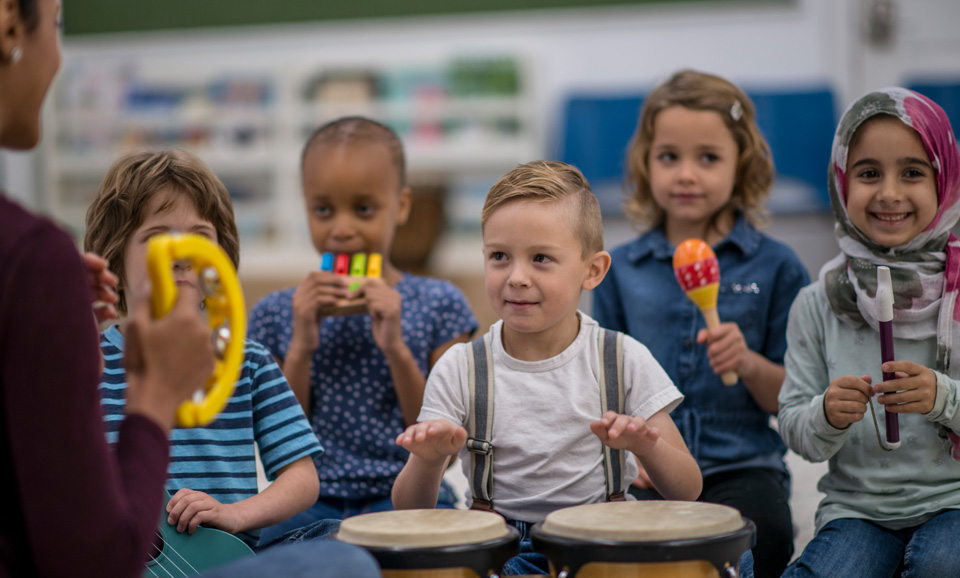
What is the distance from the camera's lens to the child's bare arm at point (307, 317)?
1.89 metres

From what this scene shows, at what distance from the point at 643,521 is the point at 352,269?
0.97 m

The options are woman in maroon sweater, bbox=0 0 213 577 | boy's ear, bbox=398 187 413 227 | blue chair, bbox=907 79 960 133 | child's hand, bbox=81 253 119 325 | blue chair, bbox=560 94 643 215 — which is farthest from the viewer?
blue chair, bbox=560 94 643 215

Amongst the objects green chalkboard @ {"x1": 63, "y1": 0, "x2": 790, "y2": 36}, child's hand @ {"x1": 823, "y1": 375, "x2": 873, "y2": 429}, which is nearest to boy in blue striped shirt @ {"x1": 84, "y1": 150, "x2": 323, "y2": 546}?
child's hand @ {"x1": 823, "y1": 375, "x2": 873, "y2": 429}

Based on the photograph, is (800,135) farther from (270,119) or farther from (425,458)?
(425,458)

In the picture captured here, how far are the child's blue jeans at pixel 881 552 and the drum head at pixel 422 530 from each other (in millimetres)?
485

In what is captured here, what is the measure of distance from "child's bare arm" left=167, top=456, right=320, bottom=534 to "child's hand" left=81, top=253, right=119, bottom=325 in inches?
13.2

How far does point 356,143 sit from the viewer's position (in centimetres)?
204

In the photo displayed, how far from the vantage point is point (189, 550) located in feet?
4.38

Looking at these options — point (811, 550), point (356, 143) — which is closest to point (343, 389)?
point (356, 143)

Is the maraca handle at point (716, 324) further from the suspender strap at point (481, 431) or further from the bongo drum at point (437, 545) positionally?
the bongo drum at point (437, 545)

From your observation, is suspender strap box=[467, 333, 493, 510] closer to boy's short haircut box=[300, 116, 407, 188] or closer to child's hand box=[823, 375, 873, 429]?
child's hand box=[823, 375, 873, 429]

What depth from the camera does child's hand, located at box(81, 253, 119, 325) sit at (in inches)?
43.3

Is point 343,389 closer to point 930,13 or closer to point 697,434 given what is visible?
point 697,434

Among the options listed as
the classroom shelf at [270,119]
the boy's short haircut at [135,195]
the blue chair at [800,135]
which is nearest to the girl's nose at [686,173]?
the boy's short haircut at [135,195]
